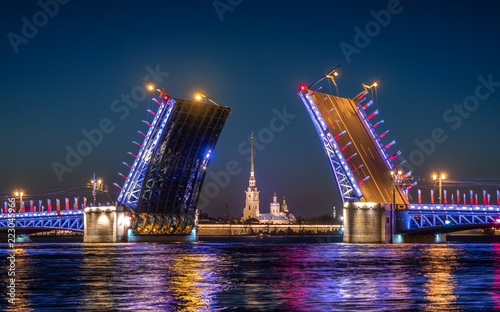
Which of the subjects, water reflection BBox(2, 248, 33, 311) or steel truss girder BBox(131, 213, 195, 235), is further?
steel truss girder BBox(131, 213, 195, 235)

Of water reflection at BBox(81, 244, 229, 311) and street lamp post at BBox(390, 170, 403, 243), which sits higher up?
street lamp post at BBox(390, 170, 403, 243)

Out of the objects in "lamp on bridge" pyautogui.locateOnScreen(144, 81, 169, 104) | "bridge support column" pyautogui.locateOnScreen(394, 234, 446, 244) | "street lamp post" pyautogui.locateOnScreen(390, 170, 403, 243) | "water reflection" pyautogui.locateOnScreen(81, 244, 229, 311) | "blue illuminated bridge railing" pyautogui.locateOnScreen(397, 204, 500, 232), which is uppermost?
"lamp on bridge" pyautogui.locateOnScreen(144, 81, 169, 104)

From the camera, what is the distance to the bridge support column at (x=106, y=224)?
7725 centimetres

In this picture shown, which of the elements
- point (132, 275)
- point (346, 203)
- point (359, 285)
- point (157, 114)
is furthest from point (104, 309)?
point (346, 203)

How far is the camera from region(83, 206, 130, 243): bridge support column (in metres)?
77.2

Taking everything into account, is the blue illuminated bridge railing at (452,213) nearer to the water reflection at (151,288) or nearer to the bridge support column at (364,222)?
the bridge support column at (364,222)

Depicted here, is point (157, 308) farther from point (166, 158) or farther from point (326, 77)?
point (326, 77)

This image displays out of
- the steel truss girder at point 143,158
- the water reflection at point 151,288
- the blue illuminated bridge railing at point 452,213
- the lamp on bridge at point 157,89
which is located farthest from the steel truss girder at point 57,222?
the water reflection at point 151,288

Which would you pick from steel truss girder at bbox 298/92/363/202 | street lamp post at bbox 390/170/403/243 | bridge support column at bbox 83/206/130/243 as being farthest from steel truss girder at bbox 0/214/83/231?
street lamp post at bbox 390/170/403/243

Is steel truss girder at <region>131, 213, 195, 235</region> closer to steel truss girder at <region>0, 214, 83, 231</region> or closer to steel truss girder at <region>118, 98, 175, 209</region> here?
steel truss girder at <region>118, 98, 175, 209</region>

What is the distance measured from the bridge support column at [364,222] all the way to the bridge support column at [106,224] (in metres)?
24.4

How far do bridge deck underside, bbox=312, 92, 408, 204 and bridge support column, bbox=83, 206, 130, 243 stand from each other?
24842mm

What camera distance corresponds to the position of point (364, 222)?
75500mm

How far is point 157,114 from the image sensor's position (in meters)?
67.1
